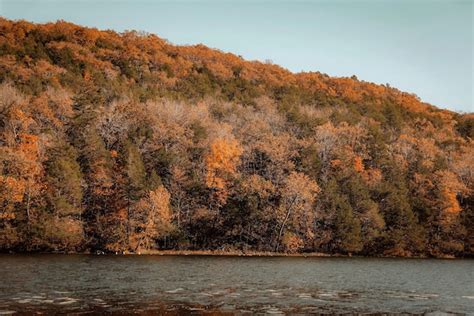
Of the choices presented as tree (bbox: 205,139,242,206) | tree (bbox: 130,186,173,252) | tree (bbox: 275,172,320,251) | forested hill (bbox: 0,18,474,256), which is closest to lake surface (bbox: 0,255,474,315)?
tree (bbox: 130,186,173,252)

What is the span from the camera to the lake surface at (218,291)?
86.9 feet

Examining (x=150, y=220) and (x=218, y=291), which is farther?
(x=150, y=220)

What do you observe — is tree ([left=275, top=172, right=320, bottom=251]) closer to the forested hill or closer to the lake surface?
the forested hill

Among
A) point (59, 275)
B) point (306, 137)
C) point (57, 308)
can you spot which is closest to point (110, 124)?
point (306, 137)

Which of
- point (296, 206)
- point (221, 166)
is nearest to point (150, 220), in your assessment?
point (221, 166)

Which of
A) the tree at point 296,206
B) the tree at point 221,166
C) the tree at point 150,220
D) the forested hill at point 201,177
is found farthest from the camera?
the tree at point 221,166

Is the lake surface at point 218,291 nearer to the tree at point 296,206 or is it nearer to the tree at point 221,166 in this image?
the tree at point 296,206

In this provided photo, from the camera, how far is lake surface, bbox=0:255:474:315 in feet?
86.9

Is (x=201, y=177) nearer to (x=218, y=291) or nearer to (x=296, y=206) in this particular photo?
(x=296, y=206)

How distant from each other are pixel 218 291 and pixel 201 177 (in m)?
54.3

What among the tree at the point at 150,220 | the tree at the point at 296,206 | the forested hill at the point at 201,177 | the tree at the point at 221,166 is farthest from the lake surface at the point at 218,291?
the tree at the point at 221,166

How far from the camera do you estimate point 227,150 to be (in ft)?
289

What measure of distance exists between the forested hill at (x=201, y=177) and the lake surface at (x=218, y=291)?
27.3 meters

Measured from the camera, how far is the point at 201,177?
8706 cm
